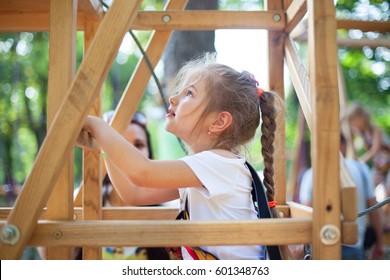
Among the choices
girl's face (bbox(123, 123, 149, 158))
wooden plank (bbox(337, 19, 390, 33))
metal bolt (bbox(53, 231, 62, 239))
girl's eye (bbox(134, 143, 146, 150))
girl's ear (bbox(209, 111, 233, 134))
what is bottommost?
metal bolt (bbox(53, 231, 62, 239))

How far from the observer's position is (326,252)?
1.14m

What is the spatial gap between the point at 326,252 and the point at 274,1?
3.98 ft

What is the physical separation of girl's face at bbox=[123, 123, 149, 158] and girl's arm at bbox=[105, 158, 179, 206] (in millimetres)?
1075

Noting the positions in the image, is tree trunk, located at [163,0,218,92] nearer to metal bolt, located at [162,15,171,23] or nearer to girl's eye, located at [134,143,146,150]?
girl's eye, located at [134,143,146,150]

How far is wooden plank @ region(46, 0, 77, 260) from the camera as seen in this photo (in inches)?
49.3

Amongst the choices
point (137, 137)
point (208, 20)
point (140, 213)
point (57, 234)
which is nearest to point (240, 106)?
point (208, 20)

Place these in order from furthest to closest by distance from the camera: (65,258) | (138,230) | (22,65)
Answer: (22,65) < (65,258) < (138,230)

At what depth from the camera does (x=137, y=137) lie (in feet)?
9.64

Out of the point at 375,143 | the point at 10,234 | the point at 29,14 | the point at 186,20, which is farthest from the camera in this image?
the point at 375,143

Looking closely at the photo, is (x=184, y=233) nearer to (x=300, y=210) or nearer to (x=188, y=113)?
(x=188, y=113)

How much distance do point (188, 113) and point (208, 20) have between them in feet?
1.72

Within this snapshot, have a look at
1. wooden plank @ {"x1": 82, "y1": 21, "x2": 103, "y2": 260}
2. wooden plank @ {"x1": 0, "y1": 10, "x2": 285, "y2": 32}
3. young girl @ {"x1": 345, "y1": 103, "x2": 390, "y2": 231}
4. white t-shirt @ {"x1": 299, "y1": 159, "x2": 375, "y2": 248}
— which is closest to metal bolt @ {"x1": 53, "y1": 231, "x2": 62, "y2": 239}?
wooden plank @ {"x1": 82, "y1": 21, "x2": 103, "y2": 260}

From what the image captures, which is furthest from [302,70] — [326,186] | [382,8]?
[382,8]
